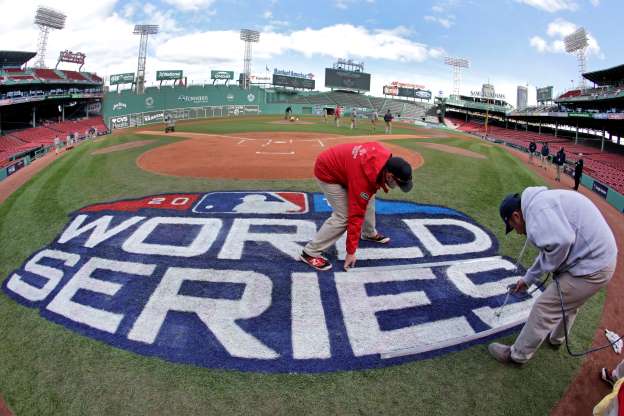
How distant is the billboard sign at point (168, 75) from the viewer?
61.9m

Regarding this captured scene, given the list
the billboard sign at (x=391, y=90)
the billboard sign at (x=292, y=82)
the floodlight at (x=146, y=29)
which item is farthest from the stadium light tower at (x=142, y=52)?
the billboard sign at (x=391, y=90)

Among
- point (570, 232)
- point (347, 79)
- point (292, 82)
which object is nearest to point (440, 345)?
point (570, 232)

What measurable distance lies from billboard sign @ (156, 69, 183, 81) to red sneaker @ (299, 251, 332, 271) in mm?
66767

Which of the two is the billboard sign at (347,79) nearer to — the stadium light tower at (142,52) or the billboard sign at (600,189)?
the stadium light tower at (142,52)

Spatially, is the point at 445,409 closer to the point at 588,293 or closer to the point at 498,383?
the point at 498,383

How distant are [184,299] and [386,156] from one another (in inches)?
132

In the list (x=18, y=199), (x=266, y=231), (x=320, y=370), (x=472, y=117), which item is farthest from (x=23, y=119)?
(x=472, y=117)

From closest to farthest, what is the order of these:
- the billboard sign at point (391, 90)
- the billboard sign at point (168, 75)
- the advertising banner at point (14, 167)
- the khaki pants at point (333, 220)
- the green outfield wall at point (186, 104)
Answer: the khaki pants at point (333, 220), the advertising banner at point (14, 167), the green outfield wall at point (186, 104), the billboard sign at point (168, 75), the billboard sign at point (391, 90)

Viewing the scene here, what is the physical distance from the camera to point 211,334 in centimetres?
408

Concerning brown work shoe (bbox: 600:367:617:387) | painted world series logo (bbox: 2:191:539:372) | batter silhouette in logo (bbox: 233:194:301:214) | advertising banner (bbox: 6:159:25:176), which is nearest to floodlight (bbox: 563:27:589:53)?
painted world series logo (bbox: 2:191:539:372)

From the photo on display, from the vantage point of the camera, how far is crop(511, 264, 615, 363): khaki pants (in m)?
3.20

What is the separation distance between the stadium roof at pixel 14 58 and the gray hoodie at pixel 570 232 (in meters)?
68.8

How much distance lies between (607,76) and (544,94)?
22685 millimetres

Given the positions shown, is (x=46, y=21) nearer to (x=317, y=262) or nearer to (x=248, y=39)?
(x=248, y=39)
